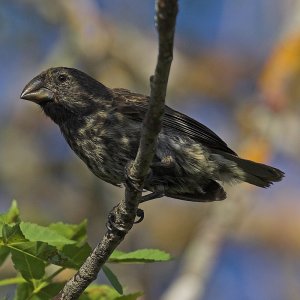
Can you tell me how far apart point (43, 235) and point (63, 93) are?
203 centimetres

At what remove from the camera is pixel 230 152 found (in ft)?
15.7

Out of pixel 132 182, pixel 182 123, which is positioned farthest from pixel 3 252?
pixel 182 123

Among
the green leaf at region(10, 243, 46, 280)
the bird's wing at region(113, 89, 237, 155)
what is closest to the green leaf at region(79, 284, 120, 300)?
the green leaf at region(10, 243, 46, 280)

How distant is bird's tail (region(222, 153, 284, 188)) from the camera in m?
4.73

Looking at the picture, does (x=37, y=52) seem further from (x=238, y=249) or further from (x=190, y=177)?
(x=190, y=177)

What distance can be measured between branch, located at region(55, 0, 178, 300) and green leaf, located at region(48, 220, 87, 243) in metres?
0.08

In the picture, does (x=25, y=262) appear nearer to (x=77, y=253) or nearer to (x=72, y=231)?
(x=77, y=253)

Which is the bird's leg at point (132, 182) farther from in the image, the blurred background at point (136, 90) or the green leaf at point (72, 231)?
the blurred background at point (136, 90)

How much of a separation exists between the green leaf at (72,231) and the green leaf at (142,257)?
0.47 feet

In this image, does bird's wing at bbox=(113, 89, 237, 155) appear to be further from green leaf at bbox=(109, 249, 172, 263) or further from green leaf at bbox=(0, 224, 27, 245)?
green leaf at bbox=(0, 224, 27, 245)

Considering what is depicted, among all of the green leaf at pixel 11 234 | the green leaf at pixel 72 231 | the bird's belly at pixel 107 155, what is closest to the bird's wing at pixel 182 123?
the bird's belly at pixel 107 155

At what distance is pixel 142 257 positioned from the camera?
9.79 feet

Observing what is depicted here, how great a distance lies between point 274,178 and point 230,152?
12.2 inches

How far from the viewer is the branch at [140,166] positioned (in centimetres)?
226
